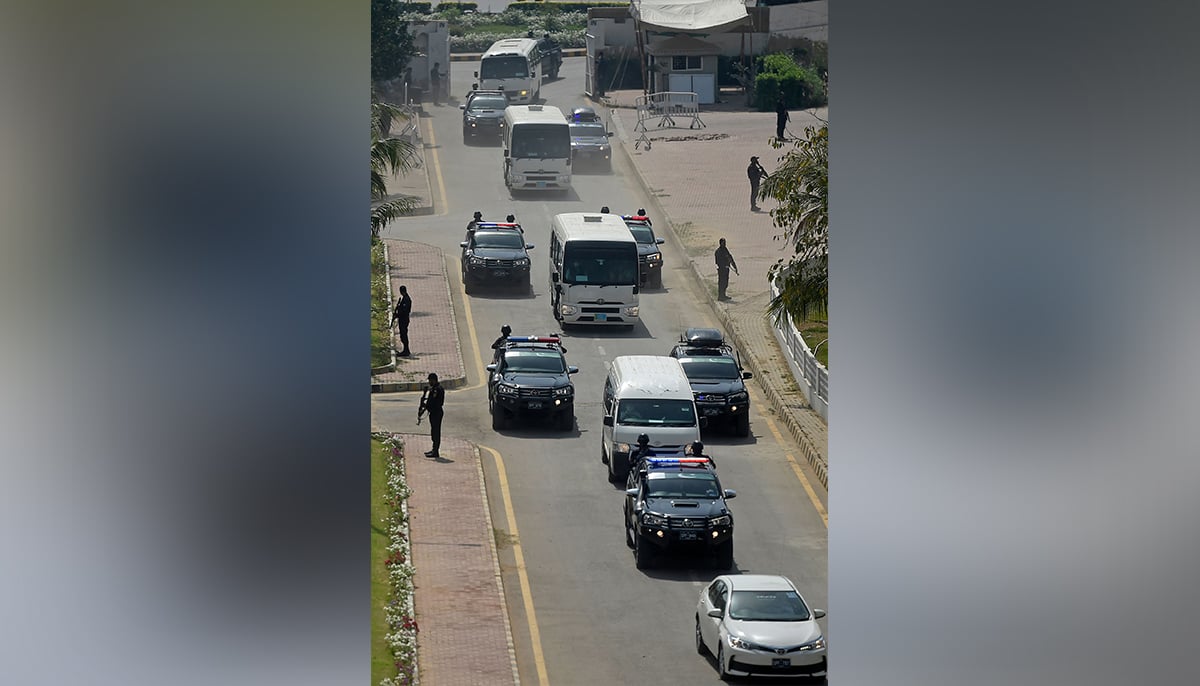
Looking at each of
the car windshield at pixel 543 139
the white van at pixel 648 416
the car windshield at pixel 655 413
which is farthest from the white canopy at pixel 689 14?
the car windshield at pixel 655 413

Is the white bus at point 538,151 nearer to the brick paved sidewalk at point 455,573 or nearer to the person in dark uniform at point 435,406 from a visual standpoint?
the brick paved sidewalk at point 455,573

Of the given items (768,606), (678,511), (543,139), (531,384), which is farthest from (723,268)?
(768,606)

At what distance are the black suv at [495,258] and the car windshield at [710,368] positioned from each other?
6.60 meters

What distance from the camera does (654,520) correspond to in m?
16.0

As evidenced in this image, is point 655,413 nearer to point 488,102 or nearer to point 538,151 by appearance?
point 538,151

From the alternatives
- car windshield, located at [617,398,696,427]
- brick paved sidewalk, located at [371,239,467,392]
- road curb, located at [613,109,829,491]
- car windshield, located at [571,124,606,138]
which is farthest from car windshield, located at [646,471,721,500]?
car windshield, located at [571,124,606,138]

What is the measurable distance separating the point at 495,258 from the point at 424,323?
2.27 meters

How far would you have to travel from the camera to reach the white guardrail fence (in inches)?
813

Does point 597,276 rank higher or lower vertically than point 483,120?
lower

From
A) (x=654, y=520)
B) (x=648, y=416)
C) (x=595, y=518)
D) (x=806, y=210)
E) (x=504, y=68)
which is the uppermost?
(x=806, y=210)
